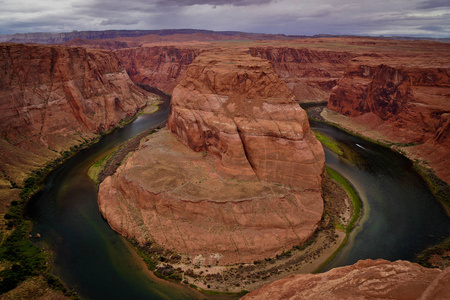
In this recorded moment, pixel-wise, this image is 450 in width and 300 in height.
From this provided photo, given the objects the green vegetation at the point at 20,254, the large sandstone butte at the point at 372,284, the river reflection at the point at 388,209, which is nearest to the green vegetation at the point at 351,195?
the river reflection at the point at 388,209

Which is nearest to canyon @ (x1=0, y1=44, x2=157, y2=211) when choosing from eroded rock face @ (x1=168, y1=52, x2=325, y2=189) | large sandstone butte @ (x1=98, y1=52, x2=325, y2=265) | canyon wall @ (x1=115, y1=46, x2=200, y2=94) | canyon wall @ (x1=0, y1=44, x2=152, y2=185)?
canyon wall @ (x1=0, y1=44, x2=152, y2=185)

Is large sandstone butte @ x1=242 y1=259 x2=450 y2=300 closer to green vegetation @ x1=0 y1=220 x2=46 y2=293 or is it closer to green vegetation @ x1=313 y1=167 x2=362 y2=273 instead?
green vegetation @ x1=313 y1=167 x2=362 y2=273

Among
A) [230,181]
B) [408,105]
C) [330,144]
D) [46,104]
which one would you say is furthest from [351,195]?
[46,104]

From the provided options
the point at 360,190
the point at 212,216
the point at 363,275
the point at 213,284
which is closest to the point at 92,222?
the point at 212,216

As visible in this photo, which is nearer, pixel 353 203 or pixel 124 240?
pixel 124 240

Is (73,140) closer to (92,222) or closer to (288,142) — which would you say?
(92,222)

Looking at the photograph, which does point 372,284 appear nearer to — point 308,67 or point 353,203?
point 353,203
